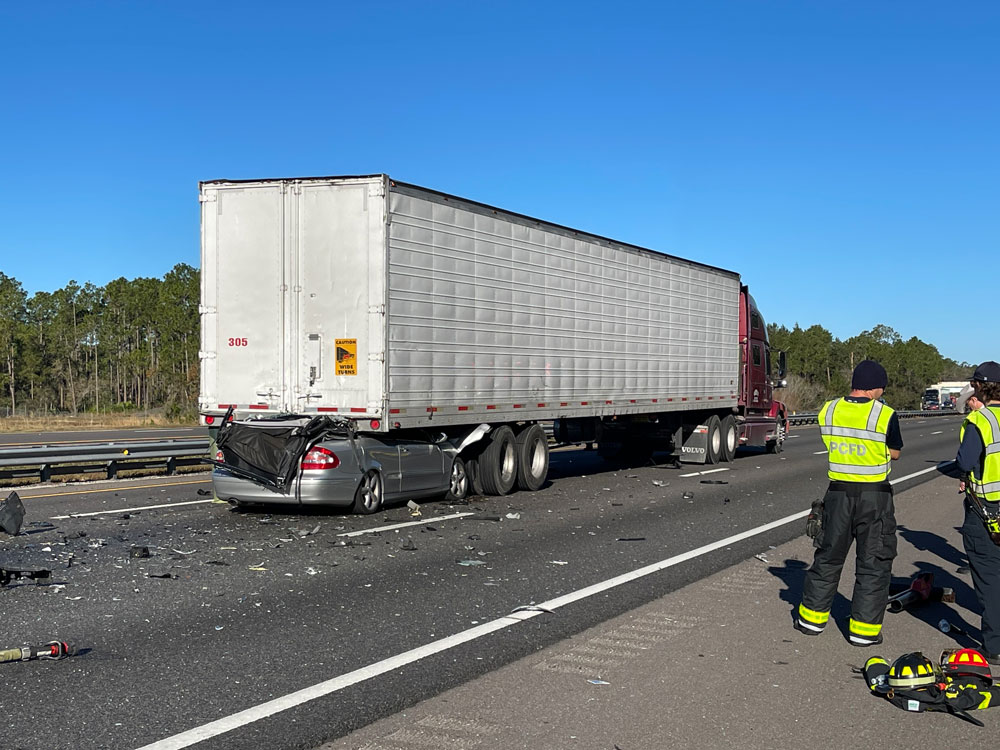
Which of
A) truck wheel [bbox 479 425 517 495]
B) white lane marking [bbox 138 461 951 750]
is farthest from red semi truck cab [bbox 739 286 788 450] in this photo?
white lane marking [bbox 138 461 951 750]

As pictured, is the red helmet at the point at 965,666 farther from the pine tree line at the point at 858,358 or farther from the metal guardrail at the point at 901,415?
the pine tree line at the point at 858,358

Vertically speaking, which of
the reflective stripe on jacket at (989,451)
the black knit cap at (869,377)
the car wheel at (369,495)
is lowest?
the car wheel at (369,495)

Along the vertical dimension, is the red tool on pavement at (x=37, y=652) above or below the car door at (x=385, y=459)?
below

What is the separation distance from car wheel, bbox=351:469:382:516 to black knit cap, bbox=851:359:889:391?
7258mm

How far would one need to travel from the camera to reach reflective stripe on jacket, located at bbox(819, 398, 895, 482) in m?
6.56

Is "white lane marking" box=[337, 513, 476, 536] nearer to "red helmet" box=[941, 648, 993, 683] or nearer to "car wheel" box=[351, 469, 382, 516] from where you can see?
"car wheel" box=[351, 469, 382, 516]

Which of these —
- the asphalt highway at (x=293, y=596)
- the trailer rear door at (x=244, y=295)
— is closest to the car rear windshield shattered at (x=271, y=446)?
the asphalt highway at (x=293, y=596)

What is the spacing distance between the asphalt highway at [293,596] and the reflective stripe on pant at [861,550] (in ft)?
5.17

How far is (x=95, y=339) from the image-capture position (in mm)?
96500

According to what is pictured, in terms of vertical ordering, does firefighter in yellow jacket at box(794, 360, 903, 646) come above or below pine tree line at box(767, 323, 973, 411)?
below

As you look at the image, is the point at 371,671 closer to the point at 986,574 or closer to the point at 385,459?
the point at 986,574

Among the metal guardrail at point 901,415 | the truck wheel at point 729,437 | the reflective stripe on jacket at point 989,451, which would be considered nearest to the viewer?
the reflective stripe on jacket at point 989,451

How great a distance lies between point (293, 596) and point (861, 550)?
4340 mm

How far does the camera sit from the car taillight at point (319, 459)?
12.0 meters
